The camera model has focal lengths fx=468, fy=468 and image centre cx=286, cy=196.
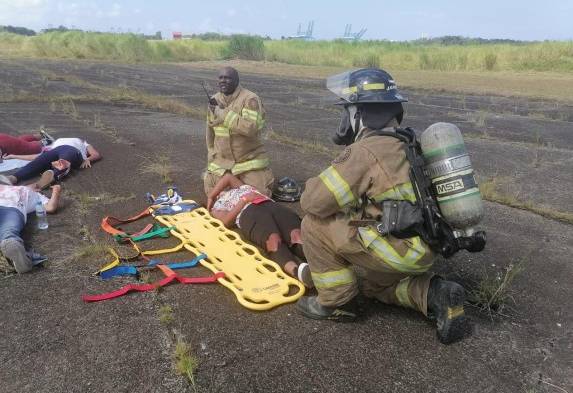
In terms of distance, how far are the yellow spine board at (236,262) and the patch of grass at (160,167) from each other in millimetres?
1359

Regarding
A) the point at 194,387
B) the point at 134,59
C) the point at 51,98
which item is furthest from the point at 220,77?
the point at 134,59

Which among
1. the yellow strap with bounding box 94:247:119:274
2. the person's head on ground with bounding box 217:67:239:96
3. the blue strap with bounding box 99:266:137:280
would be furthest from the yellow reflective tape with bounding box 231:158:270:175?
the blue strap with bounding box 99:266:137:280

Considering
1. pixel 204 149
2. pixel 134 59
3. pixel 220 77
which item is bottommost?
pixel 134 59

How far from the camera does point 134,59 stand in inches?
1550

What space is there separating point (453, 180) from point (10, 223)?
3557 mm

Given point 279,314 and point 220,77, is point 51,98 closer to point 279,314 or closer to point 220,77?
point 220,77

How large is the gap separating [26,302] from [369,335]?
2356 mm

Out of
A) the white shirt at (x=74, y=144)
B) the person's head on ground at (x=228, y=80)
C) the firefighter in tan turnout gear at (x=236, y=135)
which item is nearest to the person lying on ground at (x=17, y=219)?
the white shirt at (x=74, y=144)

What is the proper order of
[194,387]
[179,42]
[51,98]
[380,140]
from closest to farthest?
[194,387] < [380,140] < [51,98] < [179,42]

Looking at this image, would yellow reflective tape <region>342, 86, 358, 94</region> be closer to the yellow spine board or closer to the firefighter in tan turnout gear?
the yellow spine board

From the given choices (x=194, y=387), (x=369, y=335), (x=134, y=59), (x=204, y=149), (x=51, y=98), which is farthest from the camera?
(x=134, y=59)

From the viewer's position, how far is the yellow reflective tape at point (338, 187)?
9.10ft

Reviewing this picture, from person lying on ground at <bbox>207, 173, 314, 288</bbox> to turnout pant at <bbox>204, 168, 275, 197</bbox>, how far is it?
192mm

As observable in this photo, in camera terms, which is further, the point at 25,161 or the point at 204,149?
the point at 204,149
